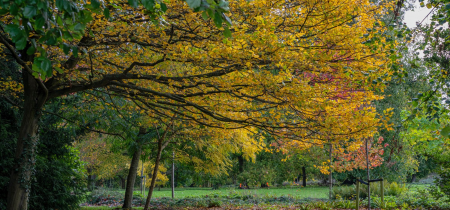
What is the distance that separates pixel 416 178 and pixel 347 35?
42181mm

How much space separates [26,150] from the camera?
549 centimetres

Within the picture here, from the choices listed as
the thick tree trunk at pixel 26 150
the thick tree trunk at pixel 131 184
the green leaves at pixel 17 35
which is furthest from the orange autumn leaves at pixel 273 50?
the thick tree trunk at pixel 131 184

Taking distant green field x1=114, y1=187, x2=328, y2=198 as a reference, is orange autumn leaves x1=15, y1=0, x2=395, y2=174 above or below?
above

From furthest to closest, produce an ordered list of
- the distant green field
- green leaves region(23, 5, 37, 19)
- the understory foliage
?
the distant green field, the understory foliage, green leaves region(23, 5, 37, 19)

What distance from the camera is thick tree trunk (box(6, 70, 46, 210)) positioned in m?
5.30

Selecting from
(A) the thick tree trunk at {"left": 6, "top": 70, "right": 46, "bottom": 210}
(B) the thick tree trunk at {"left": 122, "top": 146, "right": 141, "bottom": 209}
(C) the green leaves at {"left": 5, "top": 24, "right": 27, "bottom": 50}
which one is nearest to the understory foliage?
(A) the thick tree trunk at {"left": 6, "top": 70, "right": 46, "bottom": 210}

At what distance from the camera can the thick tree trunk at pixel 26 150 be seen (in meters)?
5.30

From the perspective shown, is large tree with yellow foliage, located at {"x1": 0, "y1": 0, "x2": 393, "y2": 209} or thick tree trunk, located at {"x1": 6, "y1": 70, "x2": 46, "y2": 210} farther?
thick tree trunk, located at {"x1": 6, "y1": 70, "x2": 46, "y2": 210}

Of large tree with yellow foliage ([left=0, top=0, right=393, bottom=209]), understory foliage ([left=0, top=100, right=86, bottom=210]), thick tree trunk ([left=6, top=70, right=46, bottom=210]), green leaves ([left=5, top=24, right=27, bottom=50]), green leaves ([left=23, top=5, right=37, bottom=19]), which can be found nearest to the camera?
green leaves ([left=23, top=5, right=37, bottom=19])

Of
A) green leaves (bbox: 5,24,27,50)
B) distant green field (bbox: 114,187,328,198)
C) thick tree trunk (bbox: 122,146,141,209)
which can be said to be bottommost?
distant green field (bbox: 114,187,328,198)

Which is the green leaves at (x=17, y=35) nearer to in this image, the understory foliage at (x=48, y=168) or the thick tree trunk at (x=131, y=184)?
the understory foliage at (x=48, y=168)

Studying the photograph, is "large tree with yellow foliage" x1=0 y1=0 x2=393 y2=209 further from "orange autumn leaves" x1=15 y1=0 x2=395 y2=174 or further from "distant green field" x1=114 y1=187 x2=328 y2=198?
"distant green field" x1=114 y1=187 x2=328 y2=198

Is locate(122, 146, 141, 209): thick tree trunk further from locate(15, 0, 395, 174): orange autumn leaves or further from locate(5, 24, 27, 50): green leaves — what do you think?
locate(5, 24, 27, 50): green leaves

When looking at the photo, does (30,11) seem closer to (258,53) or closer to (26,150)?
(258,53)
